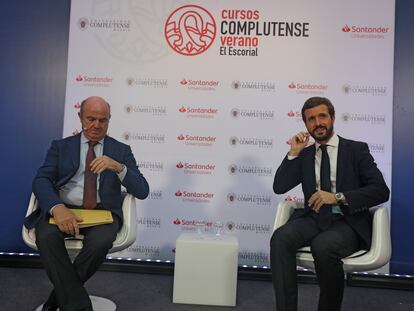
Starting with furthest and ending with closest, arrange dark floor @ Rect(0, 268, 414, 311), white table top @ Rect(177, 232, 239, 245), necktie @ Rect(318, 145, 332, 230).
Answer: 1. white table top @ Rect(177, 232, 239, 245)
2. dark floor @ Rect(0, 268, 414, 311)
3. necktie @ Rect(318, 145, 332, 230)

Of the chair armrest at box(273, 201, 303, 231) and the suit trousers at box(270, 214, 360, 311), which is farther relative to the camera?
the chair armrest at box(273, 201, 303, 231)

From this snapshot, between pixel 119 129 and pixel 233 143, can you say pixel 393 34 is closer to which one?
pixel 233 143

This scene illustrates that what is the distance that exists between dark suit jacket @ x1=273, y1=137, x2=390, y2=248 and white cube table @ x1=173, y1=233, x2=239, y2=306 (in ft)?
2.01

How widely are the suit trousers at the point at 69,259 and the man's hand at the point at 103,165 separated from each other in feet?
1.15

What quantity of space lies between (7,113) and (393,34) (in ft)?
11.6

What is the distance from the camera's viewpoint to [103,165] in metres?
2.37

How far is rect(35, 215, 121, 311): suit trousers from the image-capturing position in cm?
218

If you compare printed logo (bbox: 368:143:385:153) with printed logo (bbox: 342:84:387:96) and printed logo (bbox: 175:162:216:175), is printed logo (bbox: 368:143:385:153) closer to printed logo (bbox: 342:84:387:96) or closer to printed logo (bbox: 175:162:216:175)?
printed logo (bbox: 342:84:387:96)

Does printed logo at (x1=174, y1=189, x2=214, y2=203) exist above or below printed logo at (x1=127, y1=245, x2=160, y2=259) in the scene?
above

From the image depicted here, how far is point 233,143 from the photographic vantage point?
369cm

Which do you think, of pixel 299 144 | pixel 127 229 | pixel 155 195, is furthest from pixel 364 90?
pixel 127 229

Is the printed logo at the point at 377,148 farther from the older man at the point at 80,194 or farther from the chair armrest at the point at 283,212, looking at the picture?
the older man at the point at 80,194

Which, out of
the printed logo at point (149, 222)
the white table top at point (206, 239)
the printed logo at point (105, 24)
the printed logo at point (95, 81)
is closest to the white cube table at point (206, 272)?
the white table top at point (206, 239)

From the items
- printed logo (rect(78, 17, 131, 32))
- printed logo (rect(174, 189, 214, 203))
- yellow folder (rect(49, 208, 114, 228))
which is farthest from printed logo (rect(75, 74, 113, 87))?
yellow folder (rect(49, 208, 114, 228))
